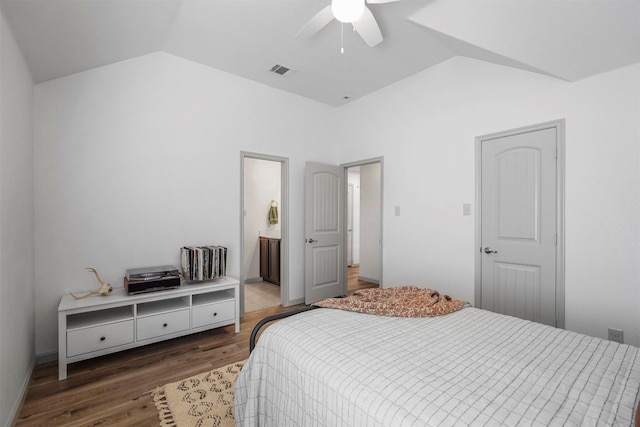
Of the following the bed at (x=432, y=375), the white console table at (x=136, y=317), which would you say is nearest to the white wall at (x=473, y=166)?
the bed at (x=432, y=375)

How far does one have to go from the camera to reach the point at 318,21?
215 centimetres

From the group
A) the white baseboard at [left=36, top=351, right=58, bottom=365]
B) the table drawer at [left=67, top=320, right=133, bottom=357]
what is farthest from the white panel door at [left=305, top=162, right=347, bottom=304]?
the white baseboard at [left=36, top=351, right=58, bottom=365]

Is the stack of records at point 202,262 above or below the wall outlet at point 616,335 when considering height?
above

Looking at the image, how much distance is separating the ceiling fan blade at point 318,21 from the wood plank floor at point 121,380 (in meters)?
2.73

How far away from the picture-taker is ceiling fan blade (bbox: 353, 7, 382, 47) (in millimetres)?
2076

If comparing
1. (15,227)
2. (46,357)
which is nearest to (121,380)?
(46,357)

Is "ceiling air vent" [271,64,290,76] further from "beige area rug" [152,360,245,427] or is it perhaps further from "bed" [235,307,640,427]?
"beige area rug" [152,360,245,427]

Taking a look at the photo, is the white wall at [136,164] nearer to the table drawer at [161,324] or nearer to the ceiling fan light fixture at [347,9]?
the table drawer at [161,324]

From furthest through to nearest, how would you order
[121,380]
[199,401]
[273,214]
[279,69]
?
[273,214], [279,69], [121,380], [199,401]

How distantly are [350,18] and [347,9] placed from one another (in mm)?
61

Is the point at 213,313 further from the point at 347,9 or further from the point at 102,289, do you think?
the point at 347,9

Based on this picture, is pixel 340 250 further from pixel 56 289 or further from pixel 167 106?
pixel 56 289

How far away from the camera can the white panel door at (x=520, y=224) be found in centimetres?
264

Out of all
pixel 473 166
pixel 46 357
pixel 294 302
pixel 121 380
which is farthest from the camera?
pixel 294 302
